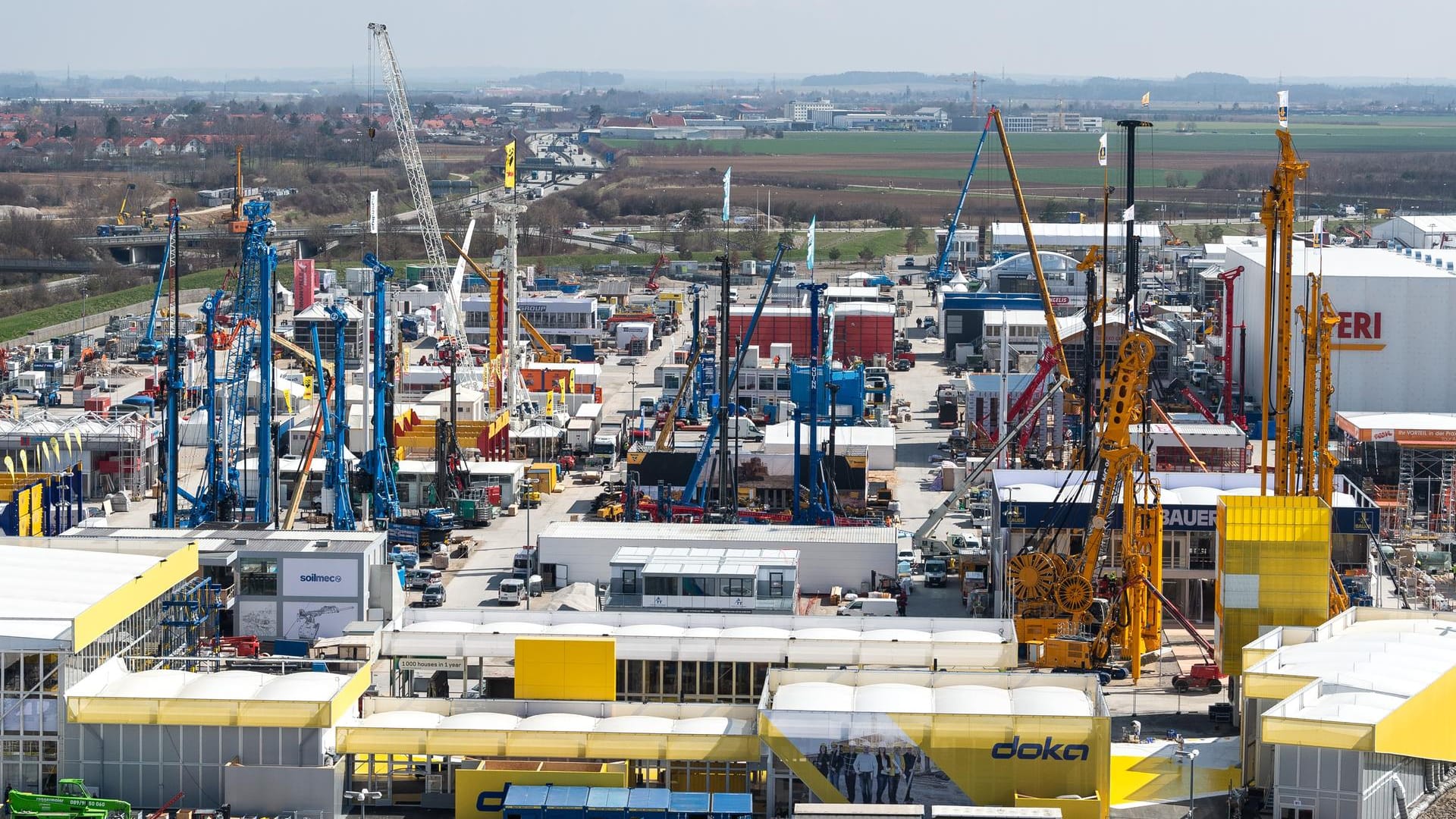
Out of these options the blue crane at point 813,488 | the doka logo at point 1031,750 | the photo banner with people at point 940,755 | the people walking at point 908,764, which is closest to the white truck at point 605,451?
the blue crane at point 813,488

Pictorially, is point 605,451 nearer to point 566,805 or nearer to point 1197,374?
point 1197,374

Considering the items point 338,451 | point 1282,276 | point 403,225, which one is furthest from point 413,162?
point 403,225

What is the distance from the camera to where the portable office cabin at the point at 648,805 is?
1566 centimetres

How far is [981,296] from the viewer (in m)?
51.9

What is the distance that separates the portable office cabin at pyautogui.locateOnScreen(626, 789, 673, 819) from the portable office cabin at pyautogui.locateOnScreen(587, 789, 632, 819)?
0.16 feet

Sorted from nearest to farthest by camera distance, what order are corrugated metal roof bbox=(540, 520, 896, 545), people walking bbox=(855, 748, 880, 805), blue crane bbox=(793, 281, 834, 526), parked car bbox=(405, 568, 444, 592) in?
people walking bbox=(855, 748, 880, 805), corrugated metal roof bbox=(540, 520, 896, 545), parked car bbox=(405, 568, 444, 592), blue crane bbox=(793, 281, 834, 526)

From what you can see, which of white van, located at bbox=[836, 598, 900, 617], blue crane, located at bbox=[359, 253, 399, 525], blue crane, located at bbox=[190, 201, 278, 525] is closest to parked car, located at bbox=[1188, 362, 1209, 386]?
blue crane, located at bbox=[359, 253, 399, 525]

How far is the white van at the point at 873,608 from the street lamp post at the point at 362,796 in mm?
8938

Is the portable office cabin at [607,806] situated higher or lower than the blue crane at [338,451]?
lower

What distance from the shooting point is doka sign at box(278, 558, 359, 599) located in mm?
23266

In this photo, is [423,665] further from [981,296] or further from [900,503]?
[981,296]

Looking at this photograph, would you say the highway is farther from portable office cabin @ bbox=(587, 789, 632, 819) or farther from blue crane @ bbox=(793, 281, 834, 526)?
portable office cabin @ bbox=(587, 789, 632, 819)

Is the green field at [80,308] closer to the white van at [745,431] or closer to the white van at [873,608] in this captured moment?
the white van at [745,431]

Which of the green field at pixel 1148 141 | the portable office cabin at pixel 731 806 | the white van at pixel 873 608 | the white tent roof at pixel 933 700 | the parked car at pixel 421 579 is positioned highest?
the green field at pixel 1148 141
